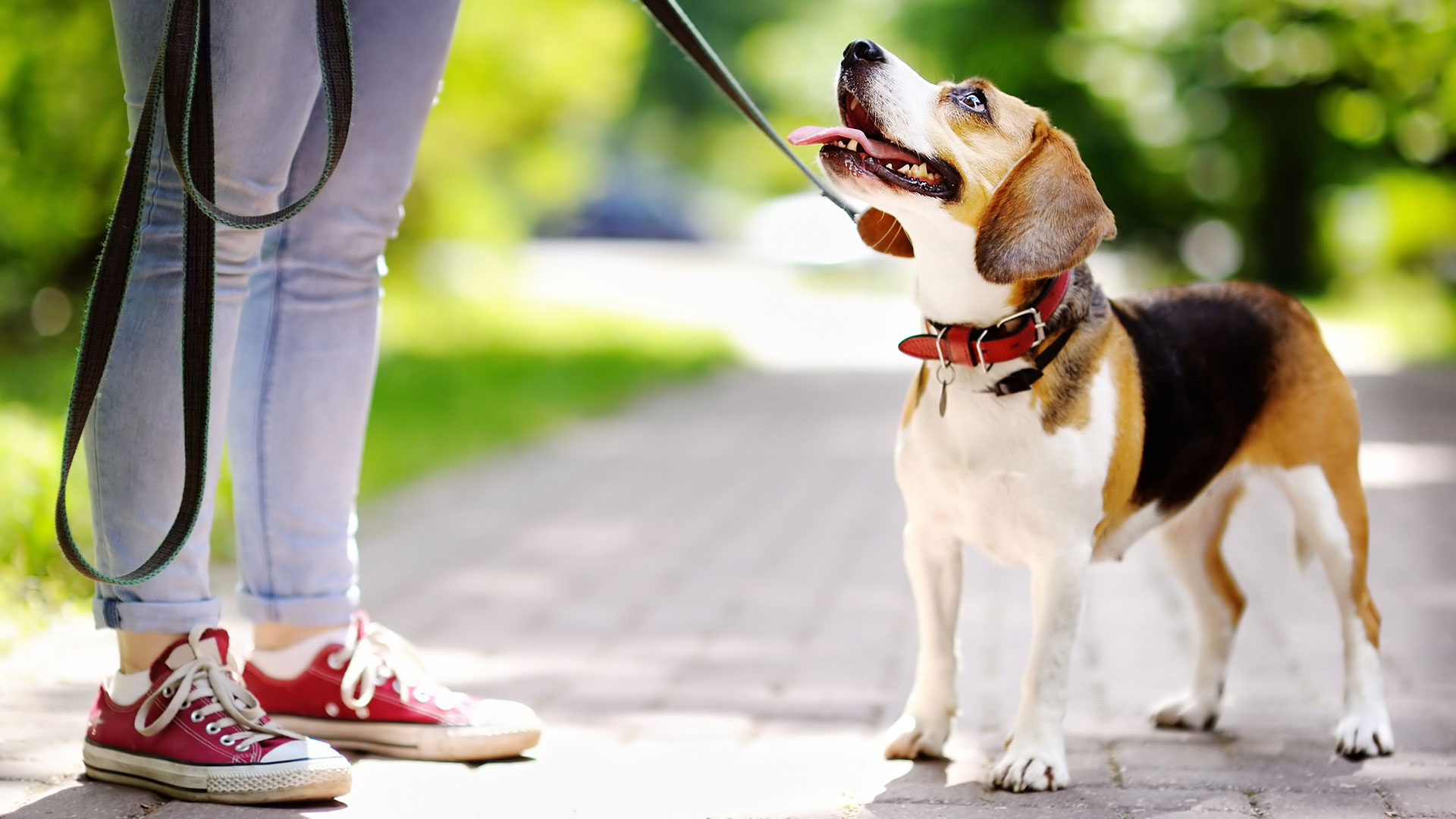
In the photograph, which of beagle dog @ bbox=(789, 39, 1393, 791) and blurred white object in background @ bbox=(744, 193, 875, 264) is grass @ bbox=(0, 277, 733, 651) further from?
blurred white object in background @ bbox=(744, 193, 875, 264)

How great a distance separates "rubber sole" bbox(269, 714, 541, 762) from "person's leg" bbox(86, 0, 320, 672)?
46 centimetres

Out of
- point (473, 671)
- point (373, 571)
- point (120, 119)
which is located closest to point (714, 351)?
point (120, 119)

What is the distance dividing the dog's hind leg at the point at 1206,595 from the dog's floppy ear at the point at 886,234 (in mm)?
920

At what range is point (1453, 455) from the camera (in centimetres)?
881

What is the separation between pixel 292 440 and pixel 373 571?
2640 mm

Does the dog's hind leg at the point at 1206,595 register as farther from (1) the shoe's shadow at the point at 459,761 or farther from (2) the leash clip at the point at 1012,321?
(1) the shoe's shadow at the point at 459,761

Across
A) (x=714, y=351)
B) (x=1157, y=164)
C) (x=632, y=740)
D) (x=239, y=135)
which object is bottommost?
(x=632, y=740)

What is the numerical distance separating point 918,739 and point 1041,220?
115 cm

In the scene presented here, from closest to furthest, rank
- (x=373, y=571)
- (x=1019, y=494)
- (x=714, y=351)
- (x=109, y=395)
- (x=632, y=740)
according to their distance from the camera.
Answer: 1. (x=109, y=395)
2. (x=1019, y=494)
3. (x=632, y=740)
4. (x=373, y=571)
5. (x=714, y=351)

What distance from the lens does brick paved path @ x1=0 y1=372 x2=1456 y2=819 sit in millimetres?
2947

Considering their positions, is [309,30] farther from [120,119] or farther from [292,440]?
[120,119]

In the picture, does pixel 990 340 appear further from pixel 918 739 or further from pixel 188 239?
pixel 188 239

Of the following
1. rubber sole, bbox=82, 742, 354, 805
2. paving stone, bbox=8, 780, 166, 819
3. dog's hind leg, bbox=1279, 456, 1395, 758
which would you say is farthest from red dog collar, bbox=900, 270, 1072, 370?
paving stone, bbox=8, 780, 166, 819

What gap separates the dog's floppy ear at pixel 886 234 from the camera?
3.34 meters
